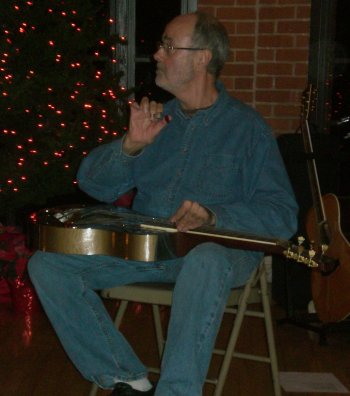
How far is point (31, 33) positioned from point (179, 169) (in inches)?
67.0

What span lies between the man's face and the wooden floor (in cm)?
107

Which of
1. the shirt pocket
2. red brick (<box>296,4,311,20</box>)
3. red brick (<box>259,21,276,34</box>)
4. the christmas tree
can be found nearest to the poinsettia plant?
the christmas tree

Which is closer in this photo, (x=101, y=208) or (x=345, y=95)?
(x=101, y=208)

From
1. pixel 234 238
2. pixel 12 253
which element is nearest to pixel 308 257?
pixel 234 238

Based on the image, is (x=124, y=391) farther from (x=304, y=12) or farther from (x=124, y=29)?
(x=124, y=29)

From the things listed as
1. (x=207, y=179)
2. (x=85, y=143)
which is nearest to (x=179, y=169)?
(x=207, y=179)

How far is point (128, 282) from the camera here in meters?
2.26

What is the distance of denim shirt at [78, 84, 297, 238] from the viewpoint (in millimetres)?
2203

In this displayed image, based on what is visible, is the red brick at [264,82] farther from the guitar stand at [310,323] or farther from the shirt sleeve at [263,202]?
the shirt sleeve at [263,202]

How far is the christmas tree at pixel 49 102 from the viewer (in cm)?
365

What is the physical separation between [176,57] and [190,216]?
2.08 ft

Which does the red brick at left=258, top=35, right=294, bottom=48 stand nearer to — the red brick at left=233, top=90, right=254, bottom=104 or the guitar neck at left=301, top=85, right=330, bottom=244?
the red brick at left=233, top=90, right=254, bottom=104

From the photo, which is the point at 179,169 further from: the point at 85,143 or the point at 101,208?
the point at 85,143

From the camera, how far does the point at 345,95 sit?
432cm
